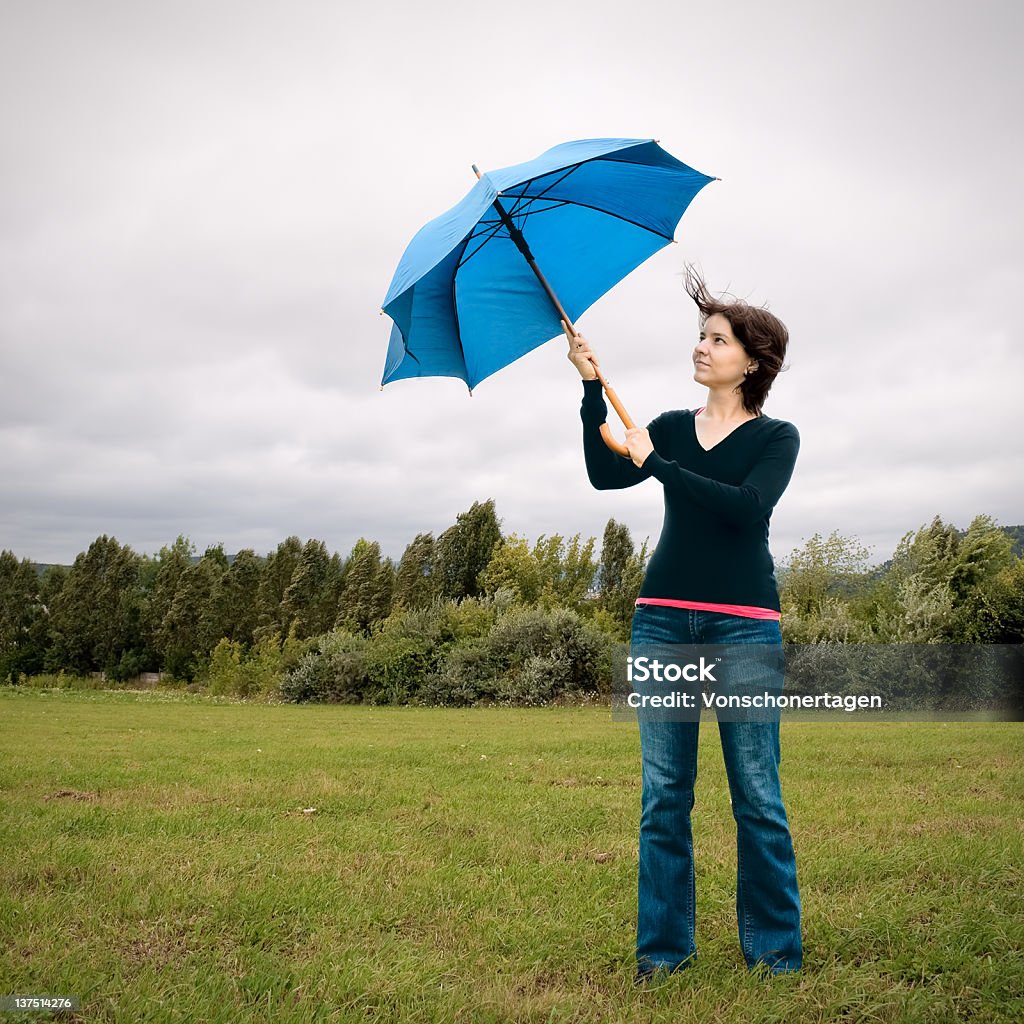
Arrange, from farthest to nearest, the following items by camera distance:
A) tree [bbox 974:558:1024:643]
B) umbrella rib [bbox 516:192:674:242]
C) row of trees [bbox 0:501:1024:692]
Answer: row of trees [bbox 0:501:1024:692], tree [bbox 974:558:1024:643], umbrella rib [bbox 516:192:674:242]

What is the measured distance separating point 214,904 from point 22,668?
161 feet

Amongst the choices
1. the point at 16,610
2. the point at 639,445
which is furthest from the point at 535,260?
the point at 16,610

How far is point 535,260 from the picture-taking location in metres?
4.18

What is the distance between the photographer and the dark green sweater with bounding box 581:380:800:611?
3094mm

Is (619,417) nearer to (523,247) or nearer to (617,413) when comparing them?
(617,413)

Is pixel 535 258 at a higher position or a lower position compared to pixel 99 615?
higher

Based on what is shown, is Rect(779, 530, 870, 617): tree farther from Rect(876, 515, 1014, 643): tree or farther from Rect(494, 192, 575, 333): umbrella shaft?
Rect(494, 192, 575, 333): umbrella shaft

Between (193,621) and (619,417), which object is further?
(193,621)

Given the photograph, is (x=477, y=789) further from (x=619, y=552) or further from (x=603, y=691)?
(x=619, y=552)

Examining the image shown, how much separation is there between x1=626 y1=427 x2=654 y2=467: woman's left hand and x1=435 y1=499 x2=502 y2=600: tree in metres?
36.4

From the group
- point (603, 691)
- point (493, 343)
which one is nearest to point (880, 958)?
point (493, 343)

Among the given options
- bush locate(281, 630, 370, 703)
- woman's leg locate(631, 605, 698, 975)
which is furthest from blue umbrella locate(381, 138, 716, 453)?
bush locate(281, 630, 370, 703)

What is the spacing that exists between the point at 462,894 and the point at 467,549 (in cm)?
3582

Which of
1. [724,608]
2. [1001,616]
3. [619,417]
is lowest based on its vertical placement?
[1001,616]
